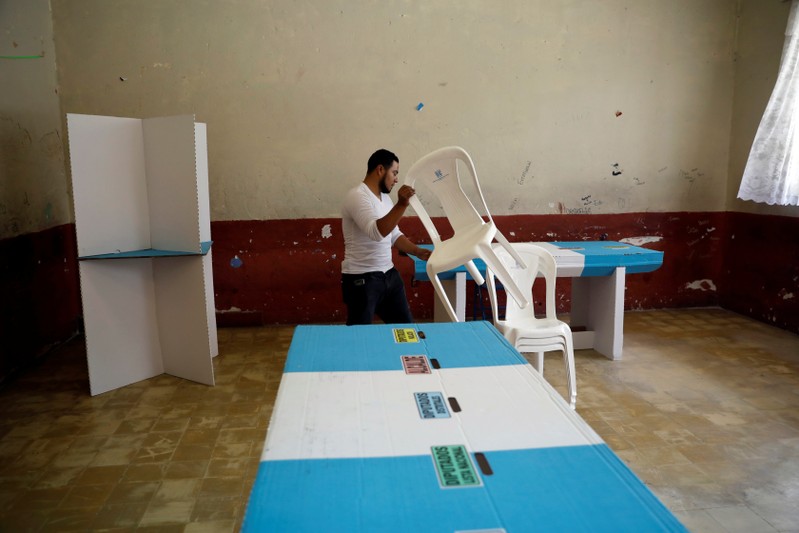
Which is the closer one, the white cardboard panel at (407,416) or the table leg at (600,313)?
the white cardboard panel at (407,416)

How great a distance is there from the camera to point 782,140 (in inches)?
198

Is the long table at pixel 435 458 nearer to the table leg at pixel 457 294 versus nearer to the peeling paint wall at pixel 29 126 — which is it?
the table leg at pixel 457 294

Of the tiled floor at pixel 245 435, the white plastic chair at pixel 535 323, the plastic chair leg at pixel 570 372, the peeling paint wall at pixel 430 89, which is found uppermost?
the peeling paint wall at pixel 430 89

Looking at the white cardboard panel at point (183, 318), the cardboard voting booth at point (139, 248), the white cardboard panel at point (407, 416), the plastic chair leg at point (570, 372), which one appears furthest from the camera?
the white cardboard panel at point (183, 318)

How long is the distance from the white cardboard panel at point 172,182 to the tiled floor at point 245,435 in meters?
1.06

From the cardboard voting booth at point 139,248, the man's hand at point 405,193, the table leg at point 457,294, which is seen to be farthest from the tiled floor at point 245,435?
the man's hand at point 405,193

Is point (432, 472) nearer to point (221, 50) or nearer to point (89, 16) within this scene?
point (221, 50)

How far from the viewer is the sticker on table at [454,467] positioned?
142 cm

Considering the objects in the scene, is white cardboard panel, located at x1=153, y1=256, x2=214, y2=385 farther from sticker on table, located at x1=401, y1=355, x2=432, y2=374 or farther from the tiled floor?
sticker on table, located at x1=401, y1=355, x2=432, y2=374

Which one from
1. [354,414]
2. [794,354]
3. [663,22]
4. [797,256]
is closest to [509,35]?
[663,22]

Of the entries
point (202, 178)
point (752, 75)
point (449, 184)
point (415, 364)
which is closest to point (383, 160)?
point (449, 184)

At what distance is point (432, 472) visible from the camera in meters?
1.47

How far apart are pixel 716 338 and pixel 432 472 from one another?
4514 millimetres

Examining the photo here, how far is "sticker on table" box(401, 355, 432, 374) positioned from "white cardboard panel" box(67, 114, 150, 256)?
8.79 feet
